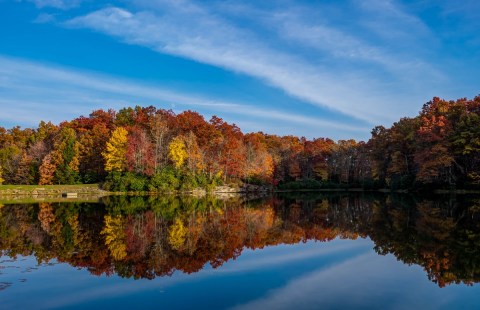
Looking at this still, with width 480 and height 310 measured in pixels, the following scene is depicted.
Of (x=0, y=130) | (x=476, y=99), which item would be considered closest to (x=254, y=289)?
(x=476, y=99)

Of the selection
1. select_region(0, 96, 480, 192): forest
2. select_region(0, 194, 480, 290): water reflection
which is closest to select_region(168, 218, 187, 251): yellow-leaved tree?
select_region(0, 194, 480, 290): water reflection

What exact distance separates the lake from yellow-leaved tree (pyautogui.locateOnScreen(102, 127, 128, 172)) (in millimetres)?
36187

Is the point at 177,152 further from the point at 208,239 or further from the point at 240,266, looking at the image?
the point at 240,266

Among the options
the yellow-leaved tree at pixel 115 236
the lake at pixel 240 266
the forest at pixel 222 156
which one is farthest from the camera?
the forest at pixel 222 156

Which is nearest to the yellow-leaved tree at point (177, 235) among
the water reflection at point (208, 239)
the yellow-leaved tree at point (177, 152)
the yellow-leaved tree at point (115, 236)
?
the water reflection at point (208, 239)

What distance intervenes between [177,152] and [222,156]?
8.13 meters

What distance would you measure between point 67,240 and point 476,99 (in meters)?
48.1

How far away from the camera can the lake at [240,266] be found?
801 centimetres

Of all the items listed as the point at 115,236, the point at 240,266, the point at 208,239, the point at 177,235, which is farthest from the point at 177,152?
the point at 240,266

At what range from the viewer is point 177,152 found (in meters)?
55.2

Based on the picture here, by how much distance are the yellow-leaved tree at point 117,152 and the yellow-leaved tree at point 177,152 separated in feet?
20.9

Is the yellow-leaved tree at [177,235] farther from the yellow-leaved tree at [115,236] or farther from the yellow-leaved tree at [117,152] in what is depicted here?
the yellow-leaved tree at [117,152]

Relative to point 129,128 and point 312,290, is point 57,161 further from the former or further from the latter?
point 312,290

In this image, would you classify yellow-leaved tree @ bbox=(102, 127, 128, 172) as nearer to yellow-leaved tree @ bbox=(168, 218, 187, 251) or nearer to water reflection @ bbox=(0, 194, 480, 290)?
water reflection @ bbox=(0, 194, 480, 290)
